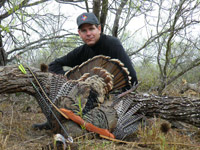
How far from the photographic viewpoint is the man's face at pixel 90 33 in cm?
391

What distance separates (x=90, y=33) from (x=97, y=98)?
1.44 metres

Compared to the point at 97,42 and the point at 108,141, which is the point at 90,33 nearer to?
the point at 97,42

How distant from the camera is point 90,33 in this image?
12.9ft

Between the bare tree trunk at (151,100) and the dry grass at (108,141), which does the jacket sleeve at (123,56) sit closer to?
the bare tree trunk at (151,100)

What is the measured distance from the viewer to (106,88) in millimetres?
3158

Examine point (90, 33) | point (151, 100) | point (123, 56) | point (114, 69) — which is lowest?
point (151, 100)

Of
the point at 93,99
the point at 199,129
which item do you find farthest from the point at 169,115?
the point at 93,99

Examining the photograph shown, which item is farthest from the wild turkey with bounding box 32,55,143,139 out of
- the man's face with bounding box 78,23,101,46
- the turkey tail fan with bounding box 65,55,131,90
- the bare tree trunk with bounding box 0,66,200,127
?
the man's face with bounding box 78,23,101,46

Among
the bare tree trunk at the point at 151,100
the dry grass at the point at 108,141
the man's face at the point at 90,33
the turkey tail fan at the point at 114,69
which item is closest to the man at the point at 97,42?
the man's face at the point at 90,33

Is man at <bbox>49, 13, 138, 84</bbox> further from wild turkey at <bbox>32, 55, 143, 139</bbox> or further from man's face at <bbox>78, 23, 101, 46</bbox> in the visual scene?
wild turkey at <bbox>32, 55, 143, 139</bbox>

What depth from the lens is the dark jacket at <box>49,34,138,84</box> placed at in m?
3.77

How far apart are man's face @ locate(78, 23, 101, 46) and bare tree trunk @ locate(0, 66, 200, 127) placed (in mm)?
1272

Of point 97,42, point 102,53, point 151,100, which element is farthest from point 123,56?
point 151,100

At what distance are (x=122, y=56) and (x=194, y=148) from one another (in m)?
1.84
